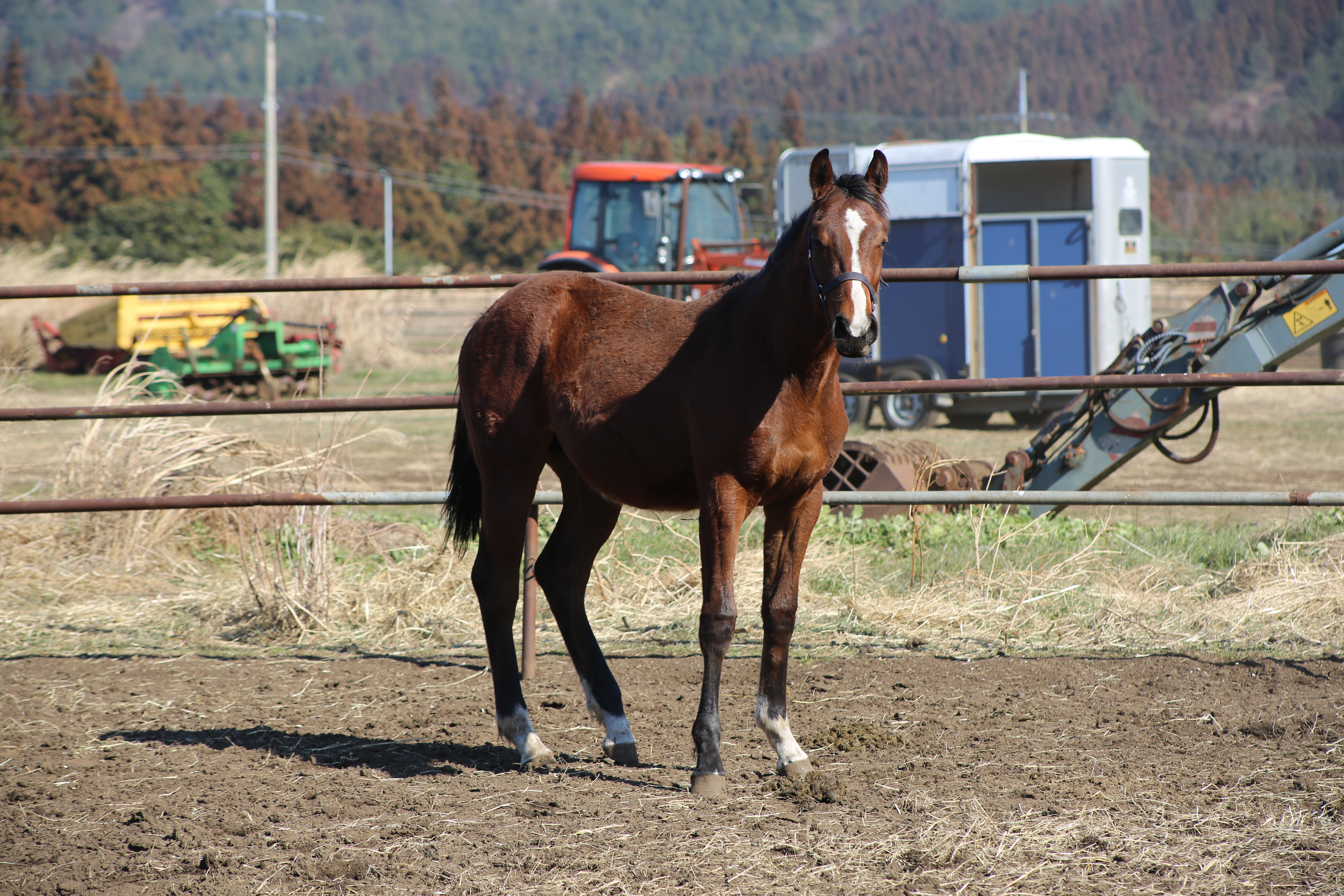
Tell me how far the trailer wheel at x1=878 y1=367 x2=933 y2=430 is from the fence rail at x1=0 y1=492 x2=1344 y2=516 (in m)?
8.46

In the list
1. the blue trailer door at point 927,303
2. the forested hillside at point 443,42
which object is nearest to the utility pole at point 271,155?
the blue trailer door at point 927,303

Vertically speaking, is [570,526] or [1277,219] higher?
[1277,219]

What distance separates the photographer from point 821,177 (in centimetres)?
313

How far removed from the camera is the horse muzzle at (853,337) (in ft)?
9.14

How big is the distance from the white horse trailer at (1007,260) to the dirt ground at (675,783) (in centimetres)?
813

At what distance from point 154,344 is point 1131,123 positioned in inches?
4089

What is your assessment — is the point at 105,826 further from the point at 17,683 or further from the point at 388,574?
the point at 388,574

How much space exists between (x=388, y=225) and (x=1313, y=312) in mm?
45227

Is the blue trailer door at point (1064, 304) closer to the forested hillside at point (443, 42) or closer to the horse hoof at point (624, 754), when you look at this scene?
the horse hoof at point (624, 754)

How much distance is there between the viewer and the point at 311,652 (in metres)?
4.94

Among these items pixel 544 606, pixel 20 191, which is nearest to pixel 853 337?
pixel 544 606

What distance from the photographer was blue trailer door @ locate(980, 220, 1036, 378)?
40.2 feet

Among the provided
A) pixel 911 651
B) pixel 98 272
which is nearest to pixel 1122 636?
pixel 911 651

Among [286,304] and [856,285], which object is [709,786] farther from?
[286,304]
